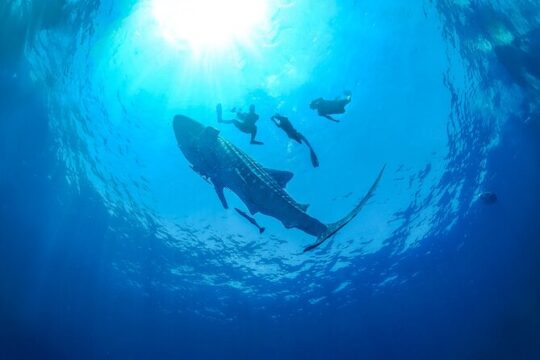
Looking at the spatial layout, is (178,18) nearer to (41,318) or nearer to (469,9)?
(469,9)

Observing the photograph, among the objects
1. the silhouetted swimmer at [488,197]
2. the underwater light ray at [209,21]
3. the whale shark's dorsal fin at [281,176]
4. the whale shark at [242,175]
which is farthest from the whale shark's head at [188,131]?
the silhouetted swimmer at [488,197]

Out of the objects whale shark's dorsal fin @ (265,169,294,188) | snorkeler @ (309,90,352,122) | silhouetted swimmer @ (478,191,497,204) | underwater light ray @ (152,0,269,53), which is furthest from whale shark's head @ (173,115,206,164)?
silhouetted swimmer @ (478,191,497,204)

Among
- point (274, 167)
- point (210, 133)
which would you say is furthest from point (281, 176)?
point (274, 167)

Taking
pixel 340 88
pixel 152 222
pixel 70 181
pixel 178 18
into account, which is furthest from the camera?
pixel 152 222

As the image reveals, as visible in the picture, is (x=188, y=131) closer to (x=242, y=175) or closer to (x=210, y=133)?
(x=210, y=133)

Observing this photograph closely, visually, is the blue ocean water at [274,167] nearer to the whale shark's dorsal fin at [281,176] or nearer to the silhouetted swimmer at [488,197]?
the silhouetted swimmer at [488,197]

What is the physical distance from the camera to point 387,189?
1844cm

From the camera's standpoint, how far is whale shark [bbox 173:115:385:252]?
5.55m

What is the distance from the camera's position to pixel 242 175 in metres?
6.01

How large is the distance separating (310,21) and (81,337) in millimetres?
29701

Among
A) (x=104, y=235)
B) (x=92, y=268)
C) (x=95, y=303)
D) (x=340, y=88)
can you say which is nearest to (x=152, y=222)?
(x=104, y=235)

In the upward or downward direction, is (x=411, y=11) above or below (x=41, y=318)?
above

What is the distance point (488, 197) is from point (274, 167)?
1148 cm

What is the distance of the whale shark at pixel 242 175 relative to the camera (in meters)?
5.55
